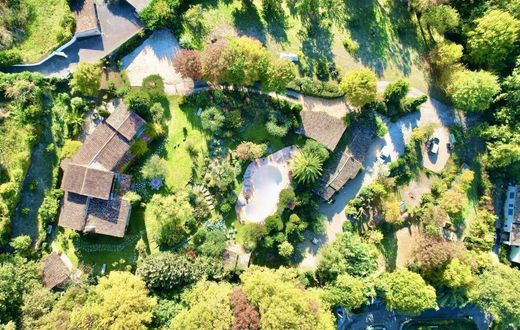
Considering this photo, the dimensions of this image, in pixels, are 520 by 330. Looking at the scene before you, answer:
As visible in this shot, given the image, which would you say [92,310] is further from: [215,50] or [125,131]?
[215,50]

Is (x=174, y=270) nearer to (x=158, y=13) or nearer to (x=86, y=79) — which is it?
(x=86, y=79)

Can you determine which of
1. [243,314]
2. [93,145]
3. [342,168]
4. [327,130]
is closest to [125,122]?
[93,145]

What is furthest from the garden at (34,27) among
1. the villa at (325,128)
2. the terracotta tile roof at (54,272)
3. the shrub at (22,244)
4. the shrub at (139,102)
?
the villa at (325,128)

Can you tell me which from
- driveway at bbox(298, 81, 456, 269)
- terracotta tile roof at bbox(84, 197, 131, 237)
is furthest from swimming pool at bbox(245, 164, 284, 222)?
terracotta tile roof at bbox(84, 197, 131, 237)

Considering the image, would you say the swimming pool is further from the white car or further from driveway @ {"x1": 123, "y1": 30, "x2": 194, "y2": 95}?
the white car

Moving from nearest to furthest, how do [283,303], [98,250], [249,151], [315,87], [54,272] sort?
1. [283,303]
2. [54,272]
3. [98,250]
4. [249,151]
5. [315,87]

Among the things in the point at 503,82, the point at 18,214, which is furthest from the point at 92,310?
the point at 503,82
